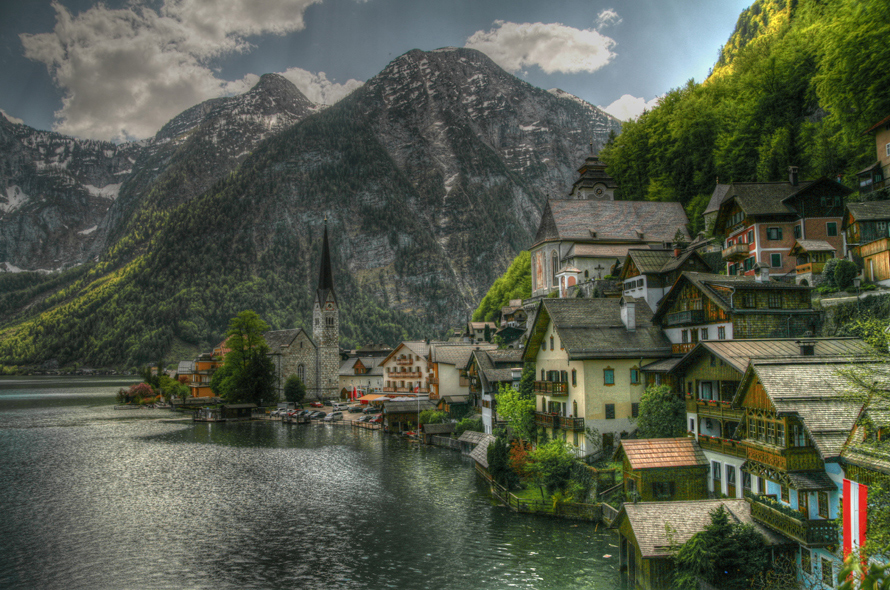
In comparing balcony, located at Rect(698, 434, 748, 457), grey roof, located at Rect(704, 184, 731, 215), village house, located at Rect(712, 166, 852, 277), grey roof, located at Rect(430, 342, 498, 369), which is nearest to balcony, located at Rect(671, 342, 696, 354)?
balcony, located at Rect(698, 434, 748, 457)

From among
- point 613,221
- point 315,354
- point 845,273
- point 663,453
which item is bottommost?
point 663,453

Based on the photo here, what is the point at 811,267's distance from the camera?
40.7 metres

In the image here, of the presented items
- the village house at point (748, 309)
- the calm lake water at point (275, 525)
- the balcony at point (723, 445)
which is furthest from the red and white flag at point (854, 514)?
the village house at point (748, 309)

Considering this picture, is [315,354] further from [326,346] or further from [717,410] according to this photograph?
[717,410]

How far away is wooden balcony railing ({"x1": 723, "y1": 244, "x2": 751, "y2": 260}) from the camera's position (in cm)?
4578

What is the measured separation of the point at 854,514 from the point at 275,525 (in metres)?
28.9

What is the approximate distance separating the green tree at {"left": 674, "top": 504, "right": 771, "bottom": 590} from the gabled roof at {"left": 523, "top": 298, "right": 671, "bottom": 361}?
17.1 metres

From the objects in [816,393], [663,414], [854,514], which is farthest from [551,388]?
[854,514]

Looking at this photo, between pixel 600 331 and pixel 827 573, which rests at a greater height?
pixel 600 331

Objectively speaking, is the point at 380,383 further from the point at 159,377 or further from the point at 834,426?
the point at 834,426

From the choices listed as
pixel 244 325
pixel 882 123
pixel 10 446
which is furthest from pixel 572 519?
pixel 244 325

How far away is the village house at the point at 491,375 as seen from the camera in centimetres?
5372

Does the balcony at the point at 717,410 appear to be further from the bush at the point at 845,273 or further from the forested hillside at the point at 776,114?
the forested hillside at the point at 776,114

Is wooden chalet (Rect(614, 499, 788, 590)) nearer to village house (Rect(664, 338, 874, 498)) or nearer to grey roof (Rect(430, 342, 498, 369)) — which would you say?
village house (Rect(664, 338, 874, 498))
